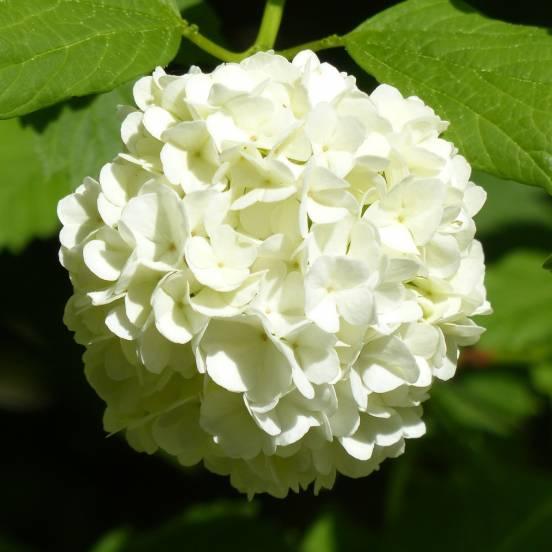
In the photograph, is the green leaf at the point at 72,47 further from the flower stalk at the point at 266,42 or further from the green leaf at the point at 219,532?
the green leaf at the point at 219,532

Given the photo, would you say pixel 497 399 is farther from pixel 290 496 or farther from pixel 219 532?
pixel 219 532

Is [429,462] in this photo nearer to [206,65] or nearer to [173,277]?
[206,65]

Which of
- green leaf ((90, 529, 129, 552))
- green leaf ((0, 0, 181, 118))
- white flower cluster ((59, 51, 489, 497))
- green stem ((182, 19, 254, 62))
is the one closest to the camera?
white flower cluster ((59, 51, 489, 497))

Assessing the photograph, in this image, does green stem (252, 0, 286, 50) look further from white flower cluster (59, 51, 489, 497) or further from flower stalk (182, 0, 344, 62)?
white flower cluster (59, 51, 489, 497)

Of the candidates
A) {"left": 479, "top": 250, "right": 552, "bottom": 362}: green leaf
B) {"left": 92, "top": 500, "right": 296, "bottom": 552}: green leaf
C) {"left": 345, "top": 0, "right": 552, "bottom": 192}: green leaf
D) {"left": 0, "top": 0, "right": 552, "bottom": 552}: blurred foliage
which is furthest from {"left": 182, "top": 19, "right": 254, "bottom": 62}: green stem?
{"left": 92, "top": 500, "right": 296, "bottom": 552}: green leaf

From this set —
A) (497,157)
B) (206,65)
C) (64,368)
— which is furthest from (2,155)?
(497,157)

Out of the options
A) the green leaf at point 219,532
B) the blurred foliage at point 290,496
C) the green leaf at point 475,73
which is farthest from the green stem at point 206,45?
the green leaf at point 219,532

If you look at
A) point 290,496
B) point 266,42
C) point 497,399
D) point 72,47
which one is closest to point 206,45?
point 266,42
